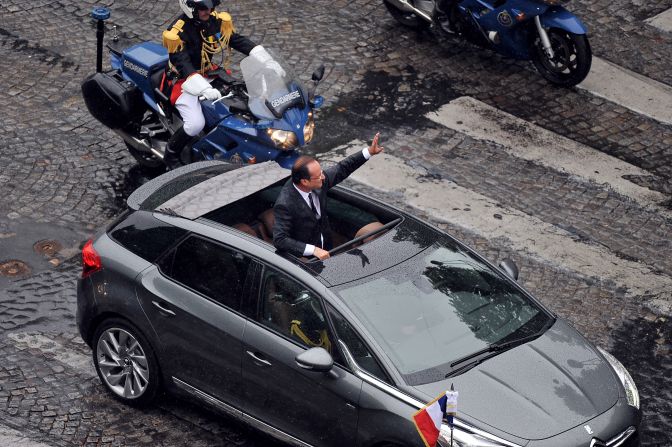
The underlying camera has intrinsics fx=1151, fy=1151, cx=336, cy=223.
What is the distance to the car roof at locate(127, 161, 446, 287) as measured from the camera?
7668mm

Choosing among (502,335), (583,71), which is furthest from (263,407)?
(583,71)

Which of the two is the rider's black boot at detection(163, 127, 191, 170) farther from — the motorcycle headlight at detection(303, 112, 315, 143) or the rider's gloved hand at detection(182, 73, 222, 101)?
the motorcycle headlight at detection(303, 112, 315, 143)

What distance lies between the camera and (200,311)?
786cm

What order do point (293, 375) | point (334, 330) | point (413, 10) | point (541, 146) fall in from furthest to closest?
point (413, 10) < point (541, 146) < point (293, 375) < point (334, 330)

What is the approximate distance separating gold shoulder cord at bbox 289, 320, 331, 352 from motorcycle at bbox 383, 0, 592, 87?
6903 millimetres

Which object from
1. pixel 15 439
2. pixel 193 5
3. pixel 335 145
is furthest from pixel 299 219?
pixel 335 145

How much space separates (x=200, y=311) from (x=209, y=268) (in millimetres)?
307

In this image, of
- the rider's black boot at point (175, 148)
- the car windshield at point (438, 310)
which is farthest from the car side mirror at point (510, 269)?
the rider's black boot at point (175, 148)

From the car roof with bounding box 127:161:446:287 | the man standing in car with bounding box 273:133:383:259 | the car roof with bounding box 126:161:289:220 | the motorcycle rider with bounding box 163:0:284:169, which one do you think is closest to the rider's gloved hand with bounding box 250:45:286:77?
the motorcycle rider with bounding box 163:0:284:169

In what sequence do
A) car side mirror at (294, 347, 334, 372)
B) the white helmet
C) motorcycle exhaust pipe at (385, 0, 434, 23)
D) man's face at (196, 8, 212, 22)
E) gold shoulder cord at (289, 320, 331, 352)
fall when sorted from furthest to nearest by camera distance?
motorcycle exhaust pipe at (385, 0, 434, 23) → man's face at (196, 8, 212, 22) → the white helmet → gold shoulder cord at (289, 320, 331, 352) → car side mirror at (294, 347, 334, 372)

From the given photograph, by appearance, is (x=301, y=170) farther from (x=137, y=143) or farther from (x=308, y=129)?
(x=137, y=143)

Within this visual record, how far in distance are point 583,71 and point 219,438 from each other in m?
7.16

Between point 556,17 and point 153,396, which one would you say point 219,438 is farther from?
point 556,17

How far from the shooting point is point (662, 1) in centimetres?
1589
